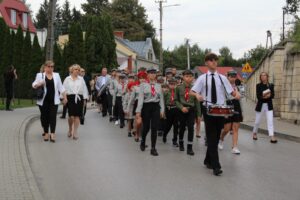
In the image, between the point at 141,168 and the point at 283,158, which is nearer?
the point at 141,168

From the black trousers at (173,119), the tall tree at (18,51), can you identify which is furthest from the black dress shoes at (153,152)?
the tall tree at (18,51)

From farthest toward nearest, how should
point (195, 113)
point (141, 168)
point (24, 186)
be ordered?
point (195, 113) < point (141, 168) < point (24, 186)

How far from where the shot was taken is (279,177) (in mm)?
8977

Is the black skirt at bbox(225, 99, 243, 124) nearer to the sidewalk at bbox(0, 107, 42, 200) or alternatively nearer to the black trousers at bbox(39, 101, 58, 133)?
the black trousers at bbox(39, 101, 58, 133)

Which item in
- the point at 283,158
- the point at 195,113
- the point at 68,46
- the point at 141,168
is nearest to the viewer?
the point at 141,168

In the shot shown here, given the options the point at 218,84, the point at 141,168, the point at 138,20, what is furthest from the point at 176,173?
the point at 138,20

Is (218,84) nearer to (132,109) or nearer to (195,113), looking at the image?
(195,113)

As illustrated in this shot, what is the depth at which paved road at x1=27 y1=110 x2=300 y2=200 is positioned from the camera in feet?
25.2

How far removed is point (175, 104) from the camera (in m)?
12.3

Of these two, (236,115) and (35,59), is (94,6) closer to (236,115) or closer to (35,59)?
(35,59)

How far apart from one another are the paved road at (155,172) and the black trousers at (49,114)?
1.40 feet

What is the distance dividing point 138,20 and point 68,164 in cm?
8720

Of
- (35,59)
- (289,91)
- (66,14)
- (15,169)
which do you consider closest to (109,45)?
(35,59)

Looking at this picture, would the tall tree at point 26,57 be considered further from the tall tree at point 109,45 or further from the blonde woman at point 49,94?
the blonde woman at point 49,94
